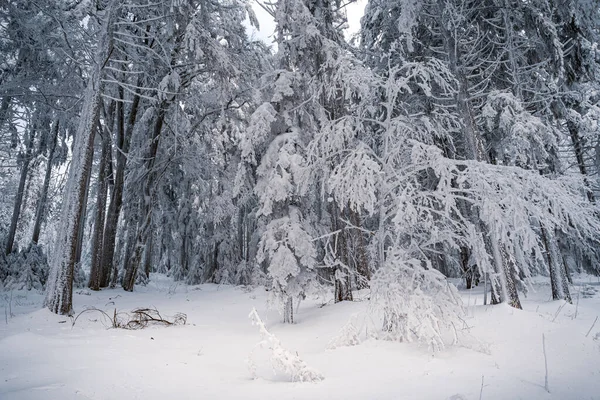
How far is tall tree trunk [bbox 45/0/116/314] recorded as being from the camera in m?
7.00

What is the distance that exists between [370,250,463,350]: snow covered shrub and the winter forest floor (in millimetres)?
291

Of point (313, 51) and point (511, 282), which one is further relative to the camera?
point (313, 51)

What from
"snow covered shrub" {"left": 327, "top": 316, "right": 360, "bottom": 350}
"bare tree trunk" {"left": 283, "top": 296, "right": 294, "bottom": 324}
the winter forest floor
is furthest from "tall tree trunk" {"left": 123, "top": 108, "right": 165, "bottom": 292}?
"snow covered shrub" {"left": 327, "top": 316, "right": 360, "bottom": 350}

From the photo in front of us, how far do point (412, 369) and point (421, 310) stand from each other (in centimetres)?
81

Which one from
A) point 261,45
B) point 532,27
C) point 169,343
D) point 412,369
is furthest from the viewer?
point 261,45

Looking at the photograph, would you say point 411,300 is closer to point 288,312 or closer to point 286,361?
point 286,361

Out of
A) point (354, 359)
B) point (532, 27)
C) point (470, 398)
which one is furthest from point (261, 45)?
point (470, 398)

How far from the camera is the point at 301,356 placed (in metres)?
5.18

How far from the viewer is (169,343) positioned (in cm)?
562

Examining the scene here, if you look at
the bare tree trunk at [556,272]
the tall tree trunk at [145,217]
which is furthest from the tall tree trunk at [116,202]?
the bare tree trunk at [556,272]

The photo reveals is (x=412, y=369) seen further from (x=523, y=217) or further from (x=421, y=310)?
(x=523, y=217)

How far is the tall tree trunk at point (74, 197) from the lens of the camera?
700 cm

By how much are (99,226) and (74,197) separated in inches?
228

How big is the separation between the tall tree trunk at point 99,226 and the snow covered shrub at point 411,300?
10.9 metres
